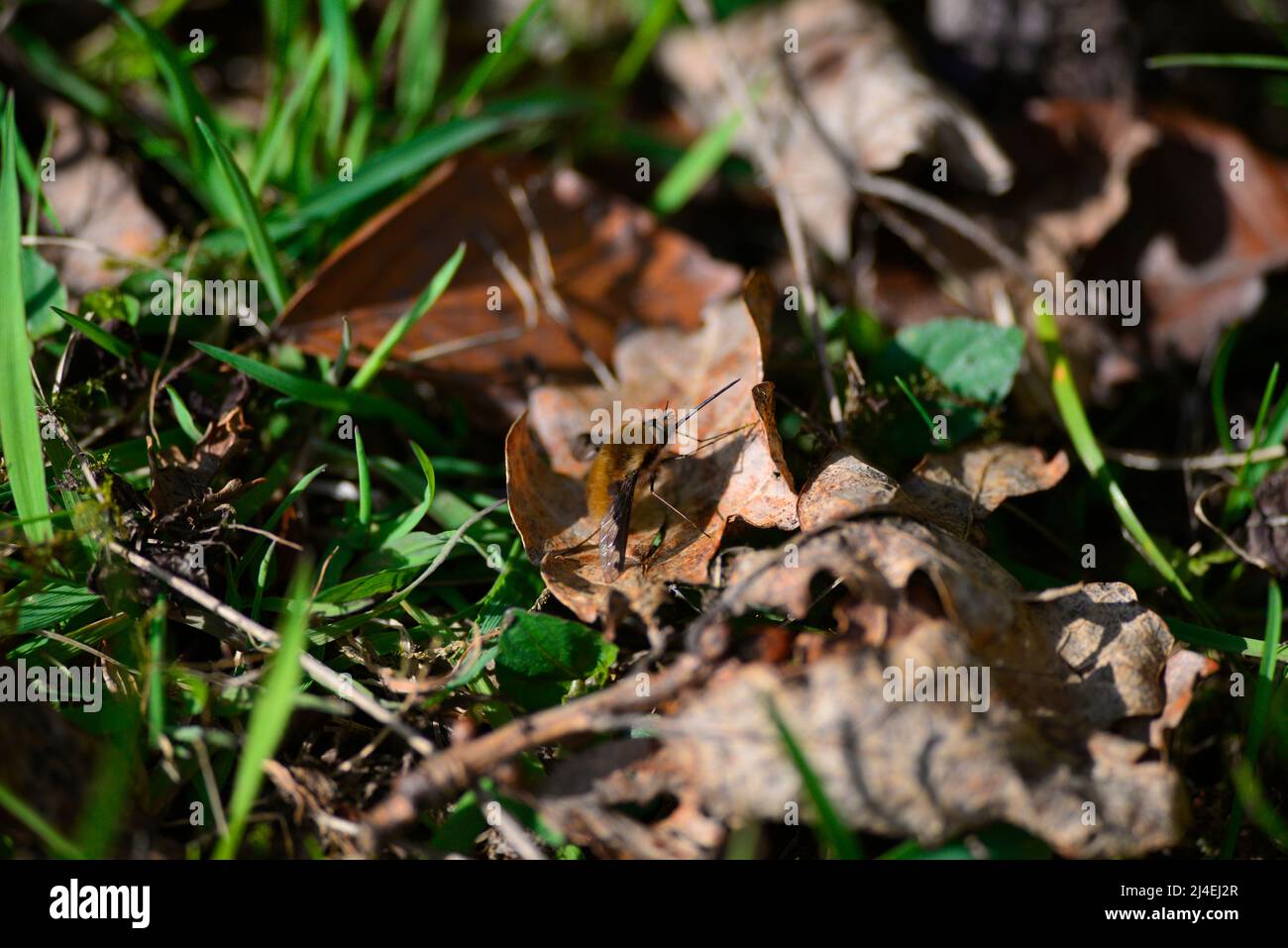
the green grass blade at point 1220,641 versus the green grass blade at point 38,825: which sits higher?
the green grass blade at point 1220,641

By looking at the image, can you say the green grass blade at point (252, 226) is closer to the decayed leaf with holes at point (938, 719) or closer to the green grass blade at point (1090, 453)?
the decayed leaf with holes at point (938, 719)

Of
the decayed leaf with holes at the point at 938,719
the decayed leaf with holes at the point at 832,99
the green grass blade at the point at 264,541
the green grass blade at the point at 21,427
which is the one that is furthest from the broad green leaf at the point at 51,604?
the decayed leaf with holes at the point at 832,99

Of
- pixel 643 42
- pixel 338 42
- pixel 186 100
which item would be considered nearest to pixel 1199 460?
pixel 643 42

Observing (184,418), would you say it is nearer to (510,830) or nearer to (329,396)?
(329,396)

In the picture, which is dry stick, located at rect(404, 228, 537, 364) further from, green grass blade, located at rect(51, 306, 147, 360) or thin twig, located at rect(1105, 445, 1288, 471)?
thin twig, located at rect(1105, 445, 1288, 471)

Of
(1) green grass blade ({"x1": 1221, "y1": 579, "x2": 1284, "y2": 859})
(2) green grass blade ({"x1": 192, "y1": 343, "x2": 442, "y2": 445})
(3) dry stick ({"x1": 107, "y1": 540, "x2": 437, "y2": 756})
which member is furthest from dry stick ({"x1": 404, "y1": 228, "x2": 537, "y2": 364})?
(1) green grass blade ({"x1": 1221, "y1": 579, "x2": 1284, "y2": 859})
